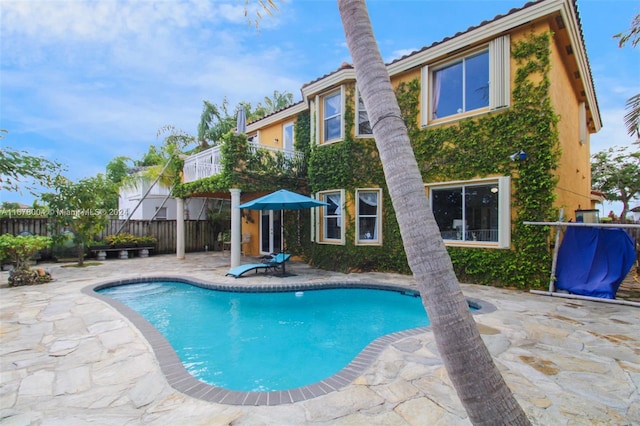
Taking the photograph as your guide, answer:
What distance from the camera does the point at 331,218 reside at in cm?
1184

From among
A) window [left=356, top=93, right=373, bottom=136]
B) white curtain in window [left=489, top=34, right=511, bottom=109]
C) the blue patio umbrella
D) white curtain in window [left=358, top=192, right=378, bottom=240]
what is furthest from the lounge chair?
white curtain in window [left=489, top=34, right=511, bottom=109]

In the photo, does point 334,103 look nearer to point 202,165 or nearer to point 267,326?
point 202,165

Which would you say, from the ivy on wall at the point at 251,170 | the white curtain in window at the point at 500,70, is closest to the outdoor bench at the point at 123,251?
the ivy on wall at the point at 251,170

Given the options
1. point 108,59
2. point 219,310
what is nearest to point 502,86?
point 219,310

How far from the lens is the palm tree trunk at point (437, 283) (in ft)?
5.07

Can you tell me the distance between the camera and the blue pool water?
4.60 metres

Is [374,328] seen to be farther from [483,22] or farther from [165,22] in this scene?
[165,22]

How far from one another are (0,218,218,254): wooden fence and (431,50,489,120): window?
48.6 ft

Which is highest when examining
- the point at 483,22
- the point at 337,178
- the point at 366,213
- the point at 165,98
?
the point at 165,98

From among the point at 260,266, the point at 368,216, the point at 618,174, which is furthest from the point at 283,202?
the point at 618,174

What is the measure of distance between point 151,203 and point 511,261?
2091 centimetres

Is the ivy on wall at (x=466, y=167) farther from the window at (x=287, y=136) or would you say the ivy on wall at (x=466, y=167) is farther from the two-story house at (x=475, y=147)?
the window at (x=287, y=136)

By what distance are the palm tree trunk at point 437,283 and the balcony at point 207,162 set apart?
10.8m

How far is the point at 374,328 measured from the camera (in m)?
6.36
